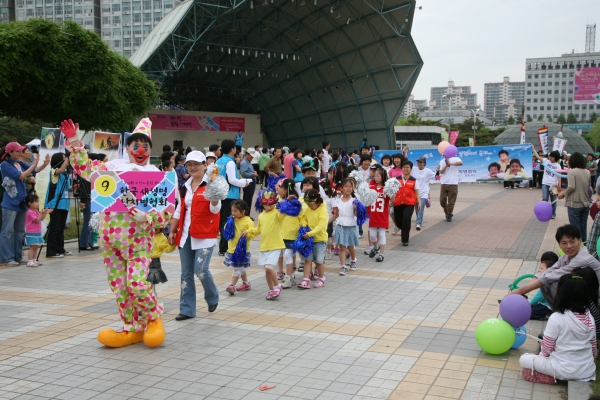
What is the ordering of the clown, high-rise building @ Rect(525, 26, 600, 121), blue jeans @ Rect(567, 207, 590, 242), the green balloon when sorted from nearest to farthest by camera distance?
the green balloon
the clown
blue jeans @ Rect(567, 207, 590, 242)
high-rise building @ Rect(525, 26, 600, 121)

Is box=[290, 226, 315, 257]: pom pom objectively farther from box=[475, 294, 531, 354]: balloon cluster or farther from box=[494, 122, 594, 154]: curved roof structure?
box=[494, 122, 594, 154]: curved roof structure

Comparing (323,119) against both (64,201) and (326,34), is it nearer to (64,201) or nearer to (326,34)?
(326,34)

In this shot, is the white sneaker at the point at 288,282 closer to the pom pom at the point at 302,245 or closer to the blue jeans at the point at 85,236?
the pom pom at the point at 302,245

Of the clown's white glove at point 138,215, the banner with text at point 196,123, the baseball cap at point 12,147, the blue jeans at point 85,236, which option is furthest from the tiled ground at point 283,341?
the banner with text at point 196,123

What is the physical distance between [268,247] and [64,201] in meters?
4.95

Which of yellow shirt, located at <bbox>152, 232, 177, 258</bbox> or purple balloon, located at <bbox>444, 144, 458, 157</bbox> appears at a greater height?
purple balloon, located at <bbox>444, 144, 458, 157</bbox>

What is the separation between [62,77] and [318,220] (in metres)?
20.1

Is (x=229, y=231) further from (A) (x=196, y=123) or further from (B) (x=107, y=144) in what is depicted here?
(A) (x=196, y=123)

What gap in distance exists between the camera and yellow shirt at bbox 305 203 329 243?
324 inches

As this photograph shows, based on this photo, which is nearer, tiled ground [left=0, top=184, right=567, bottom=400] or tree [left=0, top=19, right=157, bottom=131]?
tiled ground [left=0, top=184, right=567, bottom=400]

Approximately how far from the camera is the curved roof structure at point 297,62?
3228 cm

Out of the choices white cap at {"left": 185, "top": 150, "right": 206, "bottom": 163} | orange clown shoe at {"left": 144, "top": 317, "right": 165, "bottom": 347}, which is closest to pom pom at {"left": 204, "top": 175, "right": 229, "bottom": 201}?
white cap at {"left": 185, "top": 150, "right": 206, "bottom": 163}

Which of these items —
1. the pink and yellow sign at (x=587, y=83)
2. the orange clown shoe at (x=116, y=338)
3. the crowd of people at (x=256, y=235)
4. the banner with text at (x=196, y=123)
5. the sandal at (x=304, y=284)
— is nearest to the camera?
the crowd of people at (x=256, y=235)

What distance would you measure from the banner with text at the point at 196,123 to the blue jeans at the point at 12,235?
36.3 meters
